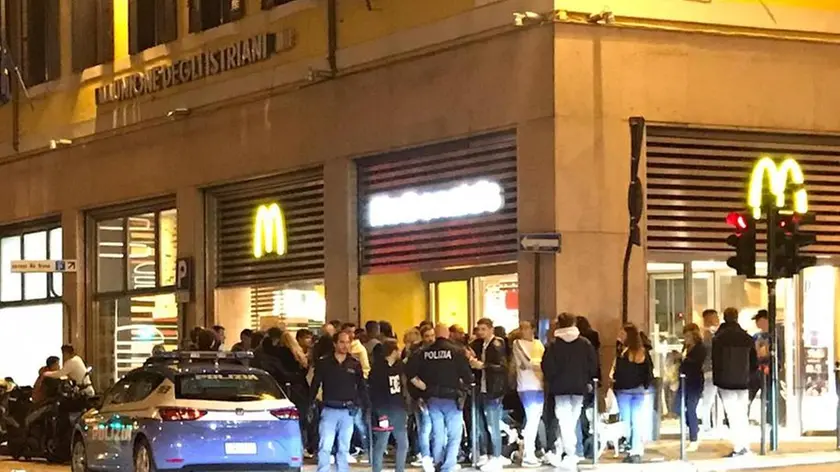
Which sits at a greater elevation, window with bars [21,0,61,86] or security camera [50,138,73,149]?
window with bars [21,0,61,86]

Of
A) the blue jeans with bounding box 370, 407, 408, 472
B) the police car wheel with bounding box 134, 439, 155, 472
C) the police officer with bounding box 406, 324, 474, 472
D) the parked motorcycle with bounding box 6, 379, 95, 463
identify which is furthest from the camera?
the parked motorcycle with bounding box 6, 379, 95, 463

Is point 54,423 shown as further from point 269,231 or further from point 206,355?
point 269,231

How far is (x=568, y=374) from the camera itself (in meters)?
18.7

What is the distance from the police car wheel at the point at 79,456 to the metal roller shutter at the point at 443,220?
22.4 ft

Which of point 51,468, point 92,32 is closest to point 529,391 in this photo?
point 51,468

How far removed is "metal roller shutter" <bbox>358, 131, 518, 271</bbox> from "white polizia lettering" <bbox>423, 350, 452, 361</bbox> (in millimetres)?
4402

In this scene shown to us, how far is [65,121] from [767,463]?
19801 millimetres

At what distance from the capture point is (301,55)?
2686cm

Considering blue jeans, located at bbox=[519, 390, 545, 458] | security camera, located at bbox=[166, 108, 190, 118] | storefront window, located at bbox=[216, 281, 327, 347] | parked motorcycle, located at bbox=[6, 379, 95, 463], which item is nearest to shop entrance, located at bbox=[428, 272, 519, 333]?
storefront window, located at bbox=[216, 281, 327, 347]

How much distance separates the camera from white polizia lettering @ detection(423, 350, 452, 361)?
1825cm

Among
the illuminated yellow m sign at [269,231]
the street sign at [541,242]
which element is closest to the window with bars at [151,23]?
the illuminated yellow m sign at [269,231]

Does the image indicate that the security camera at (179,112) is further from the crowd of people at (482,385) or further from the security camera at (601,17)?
the security camera at (601,17)

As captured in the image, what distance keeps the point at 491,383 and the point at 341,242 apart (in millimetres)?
7191

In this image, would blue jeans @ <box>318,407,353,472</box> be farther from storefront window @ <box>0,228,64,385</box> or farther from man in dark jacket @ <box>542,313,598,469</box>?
storefront window @ <box>0,228,64,385</box>
